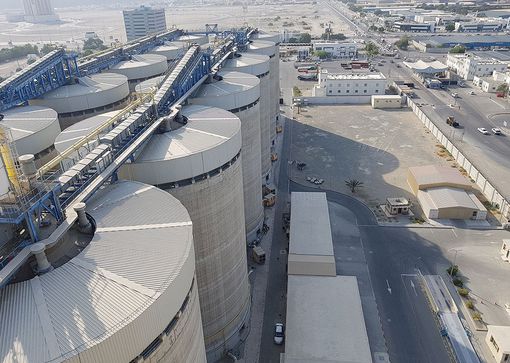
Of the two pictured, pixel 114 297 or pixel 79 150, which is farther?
pixel 79 150

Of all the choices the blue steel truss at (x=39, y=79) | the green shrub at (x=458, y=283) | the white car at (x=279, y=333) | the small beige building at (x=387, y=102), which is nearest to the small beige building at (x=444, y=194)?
the green shrub at (x=458, y=283)

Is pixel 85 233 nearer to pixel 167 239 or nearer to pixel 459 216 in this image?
pixel 167 239

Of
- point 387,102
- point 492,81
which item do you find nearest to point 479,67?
point 492,81

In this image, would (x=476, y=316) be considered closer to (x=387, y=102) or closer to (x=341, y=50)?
(x=387, y=102)

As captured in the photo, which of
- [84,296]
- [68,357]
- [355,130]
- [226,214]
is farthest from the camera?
[355,130]

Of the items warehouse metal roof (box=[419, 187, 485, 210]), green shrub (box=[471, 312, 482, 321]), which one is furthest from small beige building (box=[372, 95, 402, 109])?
green shrub (box=[471, 312, 482, 321])

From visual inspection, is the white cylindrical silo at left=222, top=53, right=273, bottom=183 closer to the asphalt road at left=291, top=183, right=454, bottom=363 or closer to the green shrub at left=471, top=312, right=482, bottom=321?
the asphalt road at left=291, top=183, right=454, bottom=363

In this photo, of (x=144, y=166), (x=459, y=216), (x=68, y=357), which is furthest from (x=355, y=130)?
(x=68, y=357)
